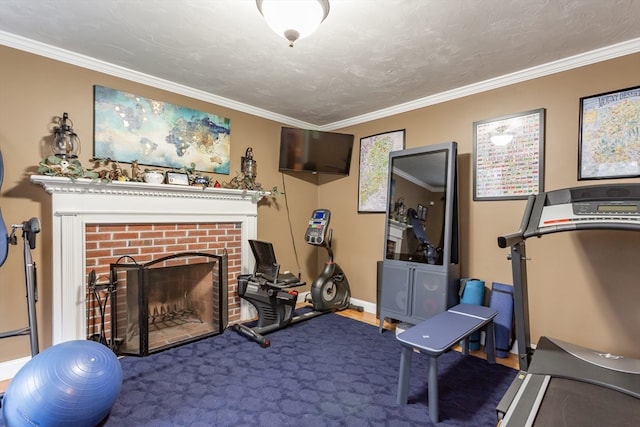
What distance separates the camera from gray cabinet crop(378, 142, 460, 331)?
2.89m

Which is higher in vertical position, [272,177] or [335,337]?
[272,177]

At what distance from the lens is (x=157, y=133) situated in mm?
2994

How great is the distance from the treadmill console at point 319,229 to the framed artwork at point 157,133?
4.01ft

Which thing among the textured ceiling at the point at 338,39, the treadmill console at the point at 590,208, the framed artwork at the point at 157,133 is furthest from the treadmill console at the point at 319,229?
the treadmill console at the point at 590,208

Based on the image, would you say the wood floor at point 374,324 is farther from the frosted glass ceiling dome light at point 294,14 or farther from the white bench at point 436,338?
Answer: the frosted glass ceiling dome light at point 294,14

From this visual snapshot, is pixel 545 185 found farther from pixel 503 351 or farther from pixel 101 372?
pixel 101 372

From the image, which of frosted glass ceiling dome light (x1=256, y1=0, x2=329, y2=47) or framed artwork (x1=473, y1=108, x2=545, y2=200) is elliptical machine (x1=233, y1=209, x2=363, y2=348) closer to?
framed artwork (x1=473, y1=108, x2=545, y2=200)

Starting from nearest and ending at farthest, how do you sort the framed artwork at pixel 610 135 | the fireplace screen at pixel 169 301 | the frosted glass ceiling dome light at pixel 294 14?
the frosted glass ceiling dome light at pixel 294 14
the framed artwork at pixel 610 135
the fireplace screen at pixel 169 301

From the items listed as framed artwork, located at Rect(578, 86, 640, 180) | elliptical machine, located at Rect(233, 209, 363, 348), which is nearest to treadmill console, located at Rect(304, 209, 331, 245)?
elliptical machine, located at Rect(233, 209, 363, 348)

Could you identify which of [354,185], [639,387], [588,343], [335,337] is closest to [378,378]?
[335,337]

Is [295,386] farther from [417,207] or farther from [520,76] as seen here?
[520,76]

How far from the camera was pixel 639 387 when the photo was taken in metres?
1.68

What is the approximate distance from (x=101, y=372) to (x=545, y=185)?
3.42 m

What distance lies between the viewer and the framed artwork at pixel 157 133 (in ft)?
8.86
